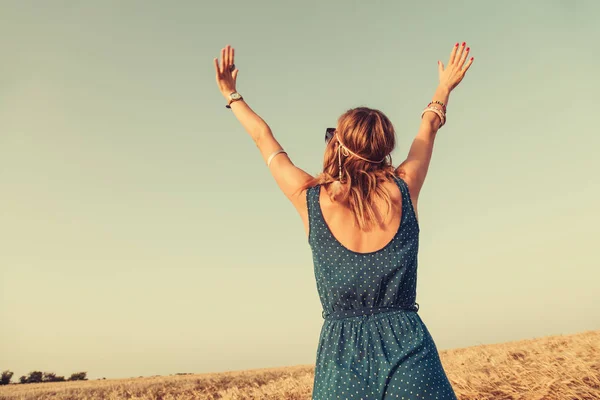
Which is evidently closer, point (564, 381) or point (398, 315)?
point (398, 315)

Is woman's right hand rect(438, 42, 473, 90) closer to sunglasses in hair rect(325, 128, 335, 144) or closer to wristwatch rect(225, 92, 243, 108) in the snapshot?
sunglasses in hair rect(325, 128, 335, 144)

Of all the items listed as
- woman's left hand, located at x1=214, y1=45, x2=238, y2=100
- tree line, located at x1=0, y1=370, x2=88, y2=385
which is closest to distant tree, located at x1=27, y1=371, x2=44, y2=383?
tree line, located at x1=0, y1=370, x2=88, y2=385

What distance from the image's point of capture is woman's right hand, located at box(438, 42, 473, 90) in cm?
425

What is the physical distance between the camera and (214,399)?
36.2 ft

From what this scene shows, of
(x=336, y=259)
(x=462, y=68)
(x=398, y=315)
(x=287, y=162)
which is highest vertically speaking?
(x=462, y=68)

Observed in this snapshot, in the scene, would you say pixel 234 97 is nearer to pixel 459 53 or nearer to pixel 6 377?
pixel 459 53

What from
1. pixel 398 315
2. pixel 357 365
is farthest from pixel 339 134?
pixel 357 365

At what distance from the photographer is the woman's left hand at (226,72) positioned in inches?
162

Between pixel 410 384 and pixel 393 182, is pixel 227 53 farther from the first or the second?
pixel 410 384

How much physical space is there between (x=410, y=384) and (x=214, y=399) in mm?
9253

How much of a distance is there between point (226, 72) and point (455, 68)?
6.10ft

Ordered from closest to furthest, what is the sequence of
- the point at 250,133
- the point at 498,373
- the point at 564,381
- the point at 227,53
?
the point at 250,133
the point at 227,53
the point at 564,381
the point at 498,373

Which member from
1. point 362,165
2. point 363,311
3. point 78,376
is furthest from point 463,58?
point 78,376

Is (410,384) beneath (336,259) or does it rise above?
beneath
